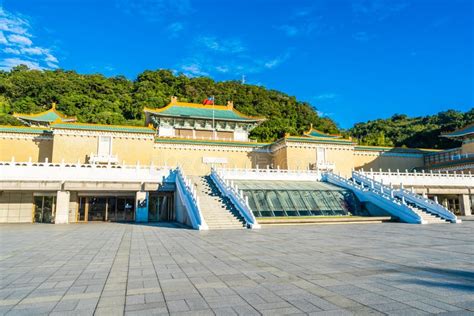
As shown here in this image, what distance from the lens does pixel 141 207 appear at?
2381cm

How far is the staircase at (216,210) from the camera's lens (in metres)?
17.1

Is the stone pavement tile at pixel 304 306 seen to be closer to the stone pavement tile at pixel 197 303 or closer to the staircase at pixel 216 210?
the stone pavement tile at pixel 197 303

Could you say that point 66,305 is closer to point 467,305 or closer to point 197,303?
point 197,303

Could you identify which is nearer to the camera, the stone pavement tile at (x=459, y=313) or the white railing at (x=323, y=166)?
the stone pavement tile at (x=459, y=313)

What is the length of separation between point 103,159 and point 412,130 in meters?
82.2

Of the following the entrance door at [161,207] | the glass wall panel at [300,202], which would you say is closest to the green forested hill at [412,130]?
the glass wall panel at [300,202]

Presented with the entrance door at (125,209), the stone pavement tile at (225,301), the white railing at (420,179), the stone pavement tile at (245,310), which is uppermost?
the white railing at (420,179)

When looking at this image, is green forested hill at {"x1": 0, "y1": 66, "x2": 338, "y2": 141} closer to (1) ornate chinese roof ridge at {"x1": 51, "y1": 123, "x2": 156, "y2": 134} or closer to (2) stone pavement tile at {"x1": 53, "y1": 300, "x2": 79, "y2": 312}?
(1) ornate chinese roof ridge at {"x1": 51, "y1": 123, "x2": 156, "y2": 134}

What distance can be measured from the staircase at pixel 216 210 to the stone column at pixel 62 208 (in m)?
9.55

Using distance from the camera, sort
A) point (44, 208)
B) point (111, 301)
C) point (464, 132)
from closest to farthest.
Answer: point (111, 301), point (44, 208), point (464, 132)

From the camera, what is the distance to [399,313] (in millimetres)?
4125

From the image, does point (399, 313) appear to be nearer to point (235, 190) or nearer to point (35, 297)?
point (35, 297)

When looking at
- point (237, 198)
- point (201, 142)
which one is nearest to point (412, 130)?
point (201, 142)

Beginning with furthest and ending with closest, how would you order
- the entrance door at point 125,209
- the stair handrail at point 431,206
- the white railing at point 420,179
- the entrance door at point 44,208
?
the white railing at point 420,179
the entrance door at point 125,209
the entrance door at point 44,208
the stair handrail at point 431,206
